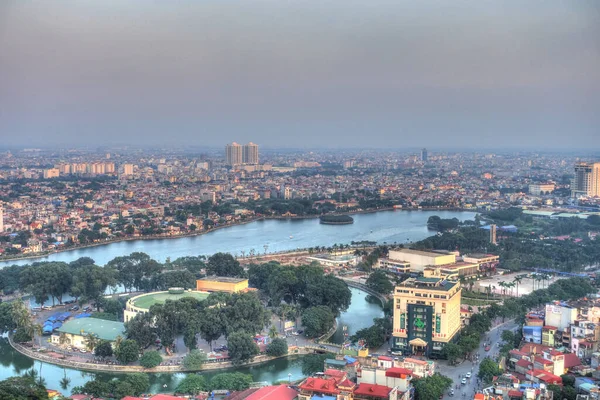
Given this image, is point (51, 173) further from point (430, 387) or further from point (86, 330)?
point (430, 387)

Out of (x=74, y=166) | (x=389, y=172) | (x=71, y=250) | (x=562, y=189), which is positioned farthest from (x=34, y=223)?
(x=389, y=172)

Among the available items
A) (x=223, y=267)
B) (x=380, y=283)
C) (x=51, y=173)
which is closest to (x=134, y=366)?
(x=223, y=267)

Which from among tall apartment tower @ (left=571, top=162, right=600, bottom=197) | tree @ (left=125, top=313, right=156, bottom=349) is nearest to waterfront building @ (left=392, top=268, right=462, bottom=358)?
tree @ (left=125, top=313, right=156, bottom=349)

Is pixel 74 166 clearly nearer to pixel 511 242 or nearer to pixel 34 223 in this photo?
pixel 34 223

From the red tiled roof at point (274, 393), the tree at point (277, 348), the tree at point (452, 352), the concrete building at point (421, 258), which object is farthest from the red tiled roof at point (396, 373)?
the concrete building at point (421, 258)

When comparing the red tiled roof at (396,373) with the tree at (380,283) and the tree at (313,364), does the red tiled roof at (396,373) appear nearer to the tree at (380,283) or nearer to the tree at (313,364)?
the tree at (313,364)

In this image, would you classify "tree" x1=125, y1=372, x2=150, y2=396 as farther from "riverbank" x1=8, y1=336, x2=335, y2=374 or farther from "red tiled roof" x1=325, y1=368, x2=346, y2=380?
"red tiled roof" x1=325, y1=368, x2=346, y2=380
